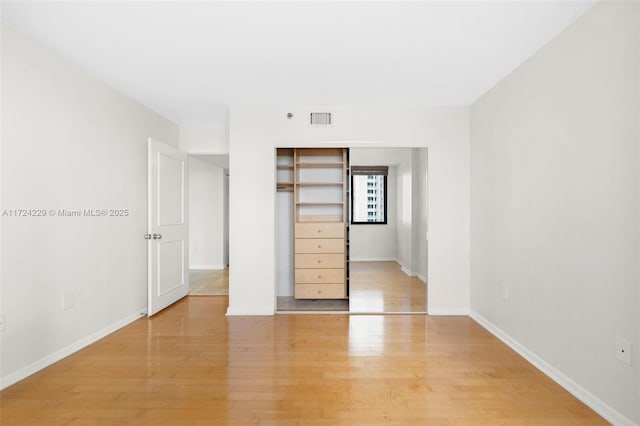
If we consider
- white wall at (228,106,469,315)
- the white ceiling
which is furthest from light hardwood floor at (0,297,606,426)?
the white ceiling

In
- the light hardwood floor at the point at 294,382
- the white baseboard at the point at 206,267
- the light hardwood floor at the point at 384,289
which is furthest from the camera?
the white baseboard at the point at 206,267

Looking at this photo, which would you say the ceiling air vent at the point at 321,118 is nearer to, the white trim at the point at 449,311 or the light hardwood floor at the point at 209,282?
the white trim at the point at 449,311

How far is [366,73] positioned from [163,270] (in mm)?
3236

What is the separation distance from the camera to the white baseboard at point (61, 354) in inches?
90.3

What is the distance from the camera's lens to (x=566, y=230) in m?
2.28

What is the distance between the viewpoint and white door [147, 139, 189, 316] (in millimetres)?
3840

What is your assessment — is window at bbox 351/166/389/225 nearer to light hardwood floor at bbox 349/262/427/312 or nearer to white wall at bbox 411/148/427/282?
white wall at bbox 411/148/427/282

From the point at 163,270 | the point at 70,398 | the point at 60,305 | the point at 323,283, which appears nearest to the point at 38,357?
the point at 60,305

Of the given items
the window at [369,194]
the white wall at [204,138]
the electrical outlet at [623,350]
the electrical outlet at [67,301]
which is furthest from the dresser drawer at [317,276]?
the electrical outlet at [623,350]

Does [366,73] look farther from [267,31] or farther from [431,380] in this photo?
[431,380]

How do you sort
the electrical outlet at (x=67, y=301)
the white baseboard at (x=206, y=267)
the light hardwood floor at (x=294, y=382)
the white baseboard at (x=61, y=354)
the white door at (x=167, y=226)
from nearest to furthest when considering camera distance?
the light hardwood floor at (x=294, y=382) < the white baseboard at (x=61, y=354) < the electrical outlet at (x=67, y=301) < the white door at (x=167, y=226) < the white baseboard at (x=206, y=267)

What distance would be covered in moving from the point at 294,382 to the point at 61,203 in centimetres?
237

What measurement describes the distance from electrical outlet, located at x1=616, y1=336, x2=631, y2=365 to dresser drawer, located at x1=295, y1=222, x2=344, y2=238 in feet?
9.47

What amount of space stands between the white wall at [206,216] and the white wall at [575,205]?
538 cm
